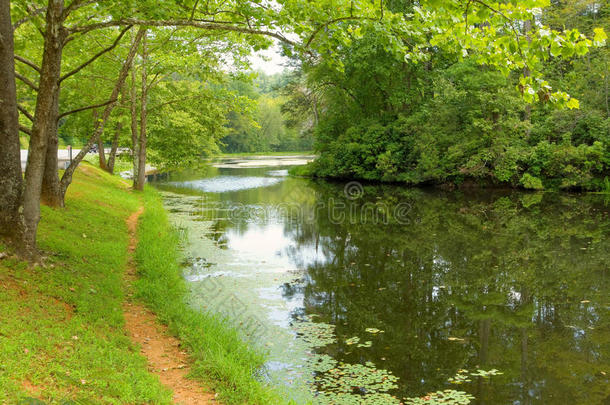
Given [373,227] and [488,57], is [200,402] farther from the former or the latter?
[373,227]

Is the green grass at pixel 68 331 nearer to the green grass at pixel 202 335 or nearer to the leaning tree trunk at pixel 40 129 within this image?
the green grass at pixel 202 335

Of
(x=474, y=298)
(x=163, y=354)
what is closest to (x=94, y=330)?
(x=163, y=354)

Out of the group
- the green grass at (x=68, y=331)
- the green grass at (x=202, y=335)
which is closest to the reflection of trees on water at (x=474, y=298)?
the green grass at (x=202, y=335)

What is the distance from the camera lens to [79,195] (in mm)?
14758

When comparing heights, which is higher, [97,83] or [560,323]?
[97,83]

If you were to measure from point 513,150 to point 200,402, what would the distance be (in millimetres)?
24901

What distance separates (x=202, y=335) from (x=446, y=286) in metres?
5.65

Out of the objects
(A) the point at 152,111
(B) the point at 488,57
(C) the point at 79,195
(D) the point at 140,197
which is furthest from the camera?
(A) the point at 152,111

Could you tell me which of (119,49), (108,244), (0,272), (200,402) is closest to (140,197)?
(119,49)

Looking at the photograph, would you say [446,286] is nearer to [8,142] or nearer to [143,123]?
[8,142]

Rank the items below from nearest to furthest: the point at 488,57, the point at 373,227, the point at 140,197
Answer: the point at 488,57 < the point at 373,227 < the point at 140,197

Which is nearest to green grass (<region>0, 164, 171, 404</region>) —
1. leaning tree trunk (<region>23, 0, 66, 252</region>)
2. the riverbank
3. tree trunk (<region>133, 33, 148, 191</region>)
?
the riverbank

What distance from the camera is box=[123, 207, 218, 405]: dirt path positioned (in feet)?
17.2

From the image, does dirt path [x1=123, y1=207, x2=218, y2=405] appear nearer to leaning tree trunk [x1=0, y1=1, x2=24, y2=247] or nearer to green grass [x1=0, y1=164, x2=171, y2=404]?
green grass [x1=0, y1=164, x2=171, y2=404]
